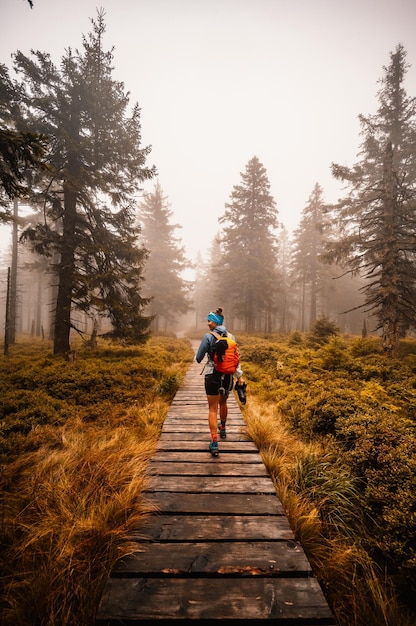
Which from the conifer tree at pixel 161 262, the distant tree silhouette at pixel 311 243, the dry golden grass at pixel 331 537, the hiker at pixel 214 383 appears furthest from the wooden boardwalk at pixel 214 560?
the distant tree silhouette at pixel 311 243

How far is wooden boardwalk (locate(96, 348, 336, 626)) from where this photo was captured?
1.91m

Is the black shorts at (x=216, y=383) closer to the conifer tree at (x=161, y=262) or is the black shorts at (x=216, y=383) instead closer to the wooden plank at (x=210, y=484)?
the wooden plank at (x=210, y=484)

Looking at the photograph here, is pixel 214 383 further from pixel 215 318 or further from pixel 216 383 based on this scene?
pixel 215 318

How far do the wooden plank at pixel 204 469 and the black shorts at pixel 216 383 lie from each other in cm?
116

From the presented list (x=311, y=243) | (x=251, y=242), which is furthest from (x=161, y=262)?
(x=311, y=243)

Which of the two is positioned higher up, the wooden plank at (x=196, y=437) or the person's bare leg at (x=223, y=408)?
the person's bare leg at (x=223, y=408)

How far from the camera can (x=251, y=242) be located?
24.9 meters

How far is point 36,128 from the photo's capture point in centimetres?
1078

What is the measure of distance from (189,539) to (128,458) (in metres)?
1.82

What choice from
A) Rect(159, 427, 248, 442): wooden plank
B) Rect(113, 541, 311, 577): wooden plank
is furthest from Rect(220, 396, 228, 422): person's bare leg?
Rect(113, 541, 311, 577): wooden plank

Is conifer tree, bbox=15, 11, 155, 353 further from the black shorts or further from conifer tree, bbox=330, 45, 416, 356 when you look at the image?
conifer tree, bbox=330, 45, 416, 356

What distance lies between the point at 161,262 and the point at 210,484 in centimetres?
2676

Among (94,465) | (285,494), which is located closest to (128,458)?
(94,465)

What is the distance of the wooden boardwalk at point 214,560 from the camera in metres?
1.91
